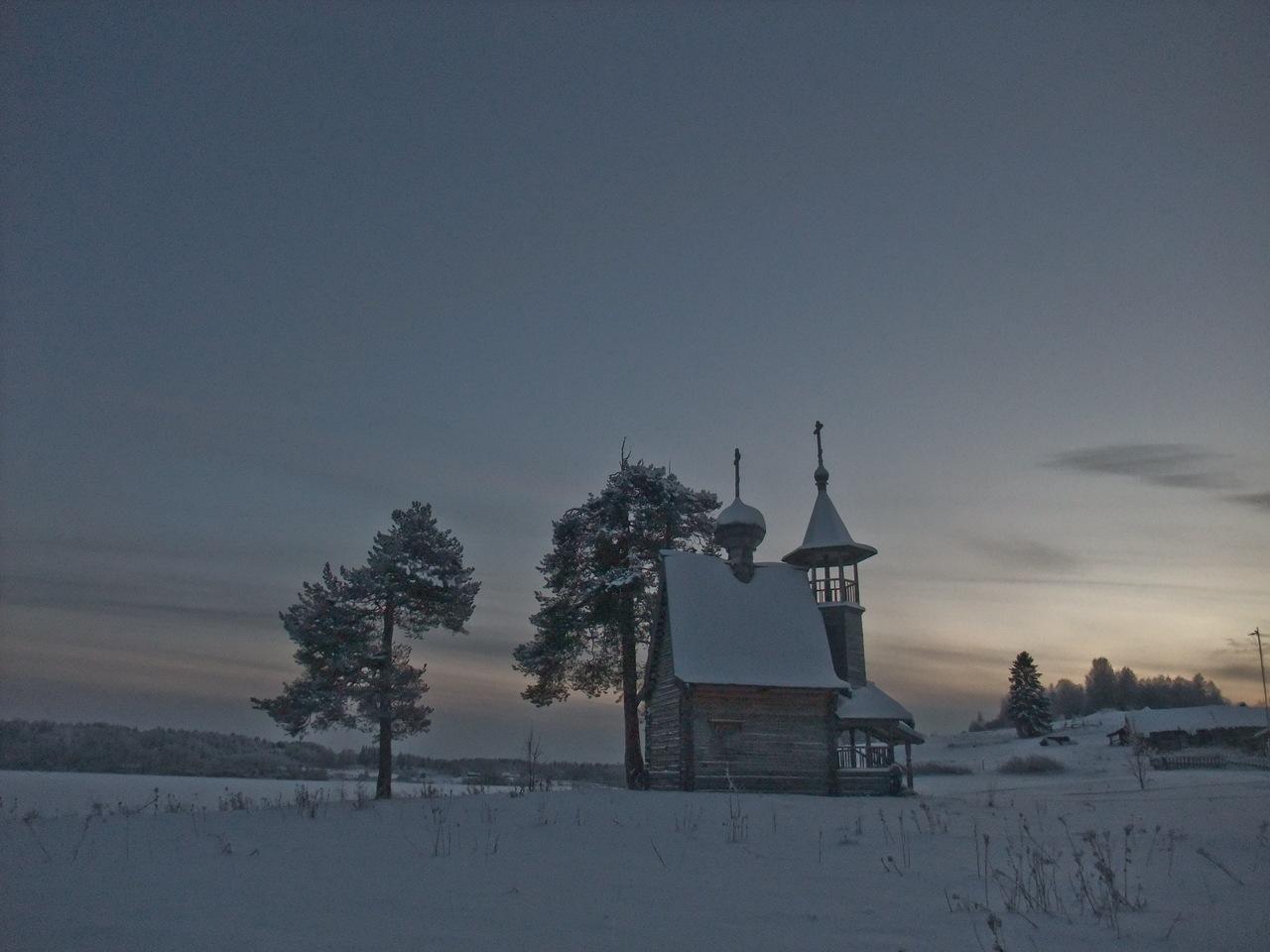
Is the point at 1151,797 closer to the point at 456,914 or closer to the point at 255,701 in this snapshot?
the point at 456,914

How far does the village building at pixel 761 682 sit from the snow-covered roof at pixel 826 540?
0.25 feet

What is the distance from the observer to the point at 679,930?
21.7 ft

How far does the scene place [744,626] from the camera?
29953 millimetres

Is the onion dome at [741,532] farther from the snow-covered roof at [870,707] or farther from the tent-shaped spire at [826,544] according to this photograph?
the snow-covered roof at [870,707]

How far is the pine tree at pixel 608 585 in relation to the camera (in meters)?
34.7

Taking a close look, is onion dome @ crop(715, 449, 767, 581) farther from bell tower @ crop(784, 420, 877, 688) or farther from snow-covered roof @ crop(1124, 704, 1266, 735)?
snow-covered roof @ crop(1124, 704, 1266, 735)

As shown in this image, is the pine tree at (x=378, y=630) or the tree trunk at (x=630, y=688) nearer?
the pine tree at (x=378, y=630)

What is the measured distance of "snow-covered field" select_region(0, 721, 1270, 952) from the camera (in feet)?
21.3

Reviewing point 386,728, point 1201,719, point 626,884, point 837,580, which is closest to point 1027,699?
point 1201,719

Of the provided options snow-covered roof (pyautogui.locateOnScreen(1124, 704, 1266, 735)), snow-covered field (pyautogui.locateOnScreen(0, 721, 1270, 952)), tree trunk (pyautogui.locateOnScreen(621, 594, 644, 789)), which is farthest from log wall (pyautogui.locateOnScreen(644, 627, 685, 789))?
snow-covered roof (pyautogui.locateOnScreen(1124, 704, 1266, 735))

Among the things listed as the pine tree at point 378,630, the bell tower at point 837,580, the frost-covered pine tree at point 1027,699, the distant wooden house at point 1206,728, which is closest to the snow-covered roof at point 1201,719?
the distant wooden house at point 1206,728

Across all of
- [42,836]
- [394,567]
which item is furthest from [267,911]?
[394,567]

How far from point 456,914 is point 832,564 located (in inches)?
1113

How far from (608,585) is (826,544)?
28.4ft
